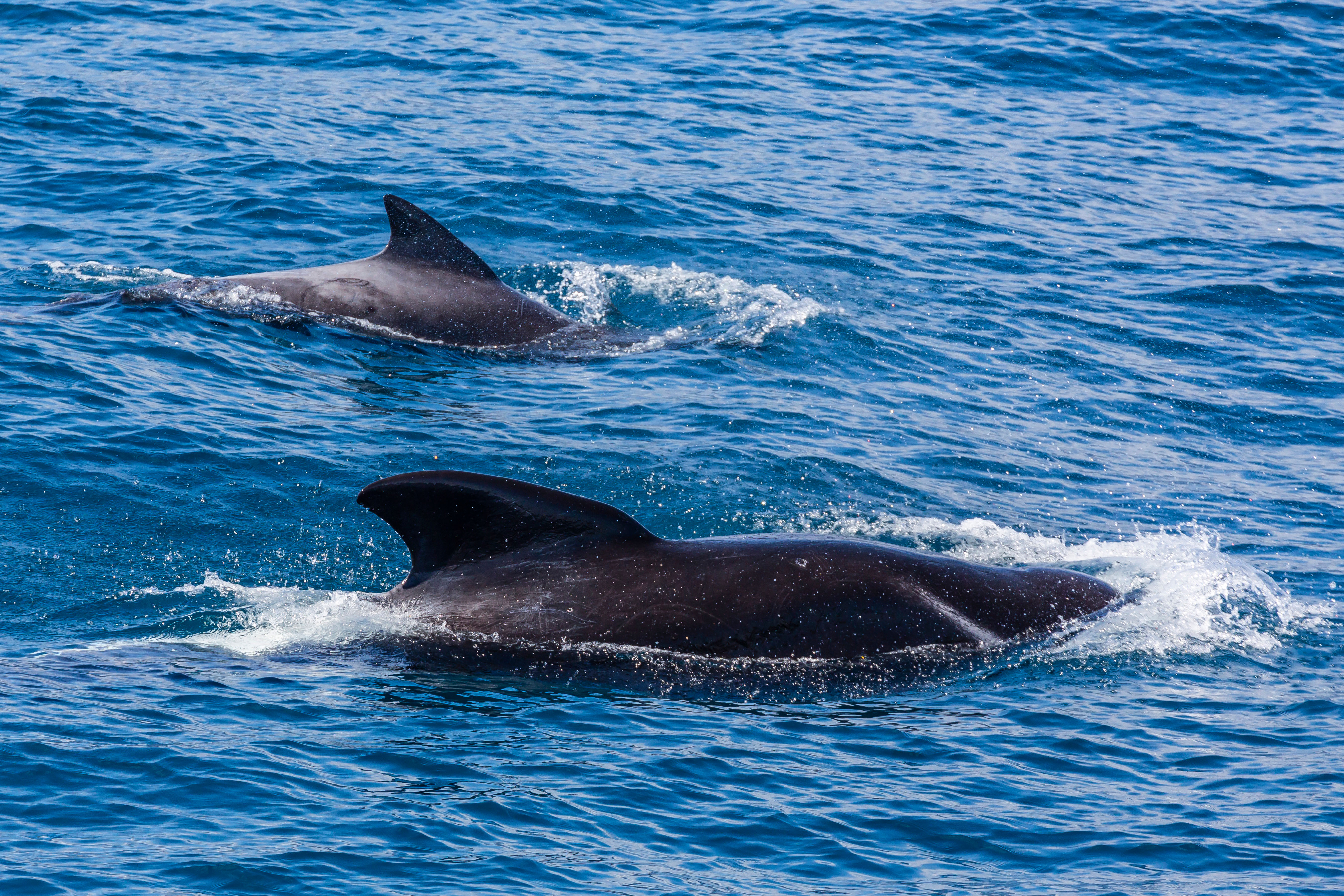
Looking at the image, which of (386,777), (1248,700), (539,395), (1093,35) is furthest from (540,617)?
(1093,35)

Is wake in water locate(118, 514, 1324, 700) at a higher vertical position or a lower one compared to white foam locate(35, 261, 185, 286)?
lower

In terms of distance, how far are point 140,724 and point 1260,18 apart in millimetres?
35774

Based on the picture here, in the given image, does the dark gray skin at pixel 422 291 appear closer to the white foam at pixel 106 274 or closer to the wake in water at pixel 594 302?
the wake in water at pixel 594 302

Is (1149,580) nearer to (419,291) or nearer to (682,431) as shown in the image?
(682,431)

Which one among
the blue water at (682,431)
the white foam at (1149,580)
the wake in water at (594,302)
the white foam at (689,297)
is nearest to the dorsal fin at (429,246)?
the wake in water at (594,302)

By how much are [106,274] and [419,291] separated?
14.2ft

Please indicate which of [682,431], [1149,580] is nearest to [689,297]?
[682,431]

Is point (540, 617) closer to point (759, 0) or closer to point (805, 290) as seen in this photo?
point (805, 290)

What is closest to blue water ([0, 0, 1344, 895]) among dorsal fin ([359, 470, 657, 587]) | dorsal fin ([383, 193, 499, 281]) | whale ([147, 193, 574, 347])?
whale ([147, 193, 574, 347])

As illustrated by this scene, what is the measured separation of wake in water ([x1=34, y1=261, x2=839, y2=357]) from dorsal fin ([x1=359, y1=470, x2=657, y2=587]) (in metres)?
8.13

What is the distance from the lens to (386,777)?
28.6ft

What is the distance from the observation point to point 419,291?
18.5 meters

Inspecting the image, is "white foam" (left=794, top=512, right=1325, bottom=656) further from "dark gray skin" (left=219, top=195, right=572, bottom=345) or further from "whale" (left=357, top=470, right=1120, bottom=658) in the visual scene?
"dark gray skin" (left=219, top=195, right=572, bottom=345)

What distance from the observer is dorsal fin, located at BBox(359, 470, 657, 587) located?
9.67 m
